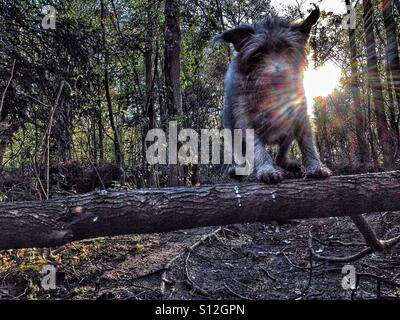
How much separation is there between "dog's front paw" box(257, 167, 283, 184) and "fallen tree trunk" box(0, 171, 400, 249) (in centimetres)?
11

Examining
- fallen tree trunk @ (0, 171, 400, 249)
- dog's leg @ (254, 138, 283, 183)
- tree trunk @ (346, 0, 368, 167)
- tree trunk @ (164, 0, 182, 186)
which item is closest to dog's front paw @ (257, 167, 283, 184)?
dog's leg @ (254, 138, 283, 183)

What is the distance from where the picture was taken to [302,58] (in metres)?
4.62

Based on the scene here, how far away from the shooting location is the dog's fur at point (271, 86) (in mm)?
4418

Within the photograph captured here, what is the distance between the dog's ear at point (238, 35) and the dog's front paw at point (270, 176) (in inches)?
64.7

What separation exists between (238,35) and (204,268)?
11.1 feet

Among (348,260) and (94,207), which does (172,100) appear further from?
(94,207)

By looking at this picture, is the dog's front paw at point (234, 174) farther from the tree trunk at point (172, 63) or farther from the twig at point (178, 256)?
the tree trunk at point (172, 63)

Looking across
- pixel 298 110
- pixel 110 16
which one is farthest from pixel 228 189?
pixel 110 16

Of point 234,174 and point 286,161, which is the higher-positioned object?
point 286,161

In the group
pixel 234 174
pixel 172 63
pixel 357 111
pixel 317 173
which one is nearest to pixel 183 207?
pixel 317 173

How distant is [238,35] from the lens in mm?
4695

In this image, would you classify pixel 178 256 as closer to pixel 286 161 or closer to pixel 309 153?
pixel 286 161

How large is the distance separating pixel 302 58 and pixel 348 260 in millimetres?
2779

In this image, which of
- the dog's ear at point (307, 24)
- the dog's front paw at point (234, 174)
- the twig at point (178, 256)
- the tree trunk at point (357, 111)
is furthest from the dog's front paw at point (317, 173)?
the tree trunk at point (357, 111)
